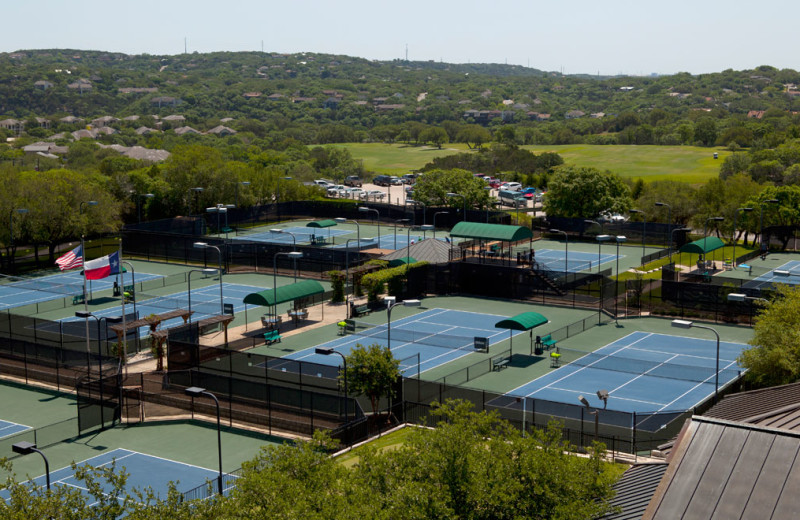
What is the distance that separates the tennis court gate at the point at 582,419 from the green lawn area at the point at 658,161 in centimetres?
11168

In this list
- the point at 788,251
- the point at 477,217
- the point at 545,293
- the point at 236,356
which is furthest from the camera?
the point at 477,217

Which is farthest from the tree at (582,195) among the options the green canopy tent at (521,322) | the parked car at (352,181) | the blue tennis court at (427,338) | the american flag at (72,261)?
the parked car at (352,181)

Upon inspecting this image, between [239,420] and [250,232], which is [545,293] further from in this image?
[250,232]

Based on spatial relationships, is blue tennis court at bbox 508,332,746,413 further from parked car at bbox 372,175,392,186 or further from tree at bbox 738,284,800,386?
parked car at bbox 372,175,392,186

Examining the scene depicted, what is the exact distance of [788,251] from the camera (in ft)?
253

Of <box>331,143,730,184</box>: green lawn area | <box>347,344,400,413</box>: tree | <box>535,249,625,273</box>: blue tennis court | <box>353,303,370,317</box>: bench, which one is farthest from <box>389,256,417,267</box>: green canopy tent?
<box>331,143,730,184</box>: green lawn area

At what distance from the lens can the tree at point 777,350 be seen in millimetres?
34719

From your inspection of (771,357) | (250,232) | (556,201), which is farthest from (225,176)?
(771,357)

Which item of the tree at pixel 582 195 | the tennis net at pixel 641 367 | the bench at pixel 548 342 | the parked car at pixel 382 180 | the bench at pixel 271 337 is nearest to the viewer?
the tennis net at pixel 641 367

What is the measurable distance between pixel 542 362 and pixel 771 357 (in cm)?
1243

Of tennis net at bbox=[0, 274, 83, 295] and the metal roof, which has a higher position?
the metal roof

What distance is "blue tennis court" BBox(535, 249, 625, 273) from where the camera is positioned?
6844cm

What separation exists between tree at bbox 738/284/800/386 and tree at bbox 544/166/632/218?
49.3m

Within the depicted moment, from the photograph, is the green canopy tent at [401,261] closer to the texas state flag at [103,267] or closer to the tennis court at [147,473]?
the texas state flag at [103,267]
